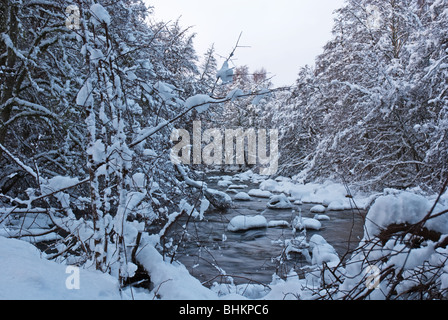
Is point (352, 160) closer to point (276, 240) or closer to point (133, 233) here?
point (276, 240)

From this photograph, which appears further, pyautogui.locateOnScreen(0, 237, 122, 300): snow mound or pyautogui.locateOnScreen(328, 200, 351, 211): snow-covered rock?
pyautogui.locateOnScreen(328, 200, 351, 211): snow-covered rock

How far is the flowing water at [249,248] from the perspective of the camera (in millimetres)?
6273

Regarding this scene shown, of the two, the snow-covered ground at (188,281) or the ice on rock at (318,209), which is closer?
the snow-covered ground at (188,281)

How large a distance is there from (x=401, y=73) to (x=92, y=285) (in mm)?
12978

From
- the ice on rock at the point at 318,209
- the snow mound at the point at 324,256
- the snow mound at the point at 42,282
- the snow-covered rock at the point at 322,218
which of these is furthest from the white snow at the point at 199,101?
the ice on rock at the point at 318,209

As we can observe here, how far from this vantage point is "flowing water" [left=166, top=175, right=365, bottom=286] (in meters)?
6.27

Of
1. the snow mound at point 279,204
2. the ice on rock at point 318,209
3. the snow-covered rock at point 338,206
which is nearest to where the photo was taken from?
the ice on rock at point 318,209

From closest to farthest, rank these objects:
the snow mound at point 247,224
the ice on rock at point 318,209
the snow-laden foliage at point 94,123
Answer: the snow-laden foliage at point 94,123 → the snow mound at point 247,224 → the ice on rock at point 318,209

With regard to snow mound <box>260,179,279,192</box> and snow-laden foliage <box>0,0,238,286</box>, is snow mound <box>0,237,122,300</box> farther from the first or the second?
snow mound <box>260,179,279,192</box>

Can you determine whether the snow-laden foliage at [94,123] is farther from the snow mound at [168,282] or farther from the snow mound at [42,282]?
the snow mound at [42,282]

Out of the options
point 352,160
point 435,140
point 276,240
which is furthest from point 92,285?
point 352,160

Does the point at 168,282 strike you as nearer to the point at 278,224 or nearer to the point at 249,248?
the point at 249,248

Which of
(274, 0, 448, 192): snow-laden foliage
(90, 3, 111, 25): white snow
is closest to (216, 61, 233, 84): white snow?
(90, 3, 111, 25): white snow
